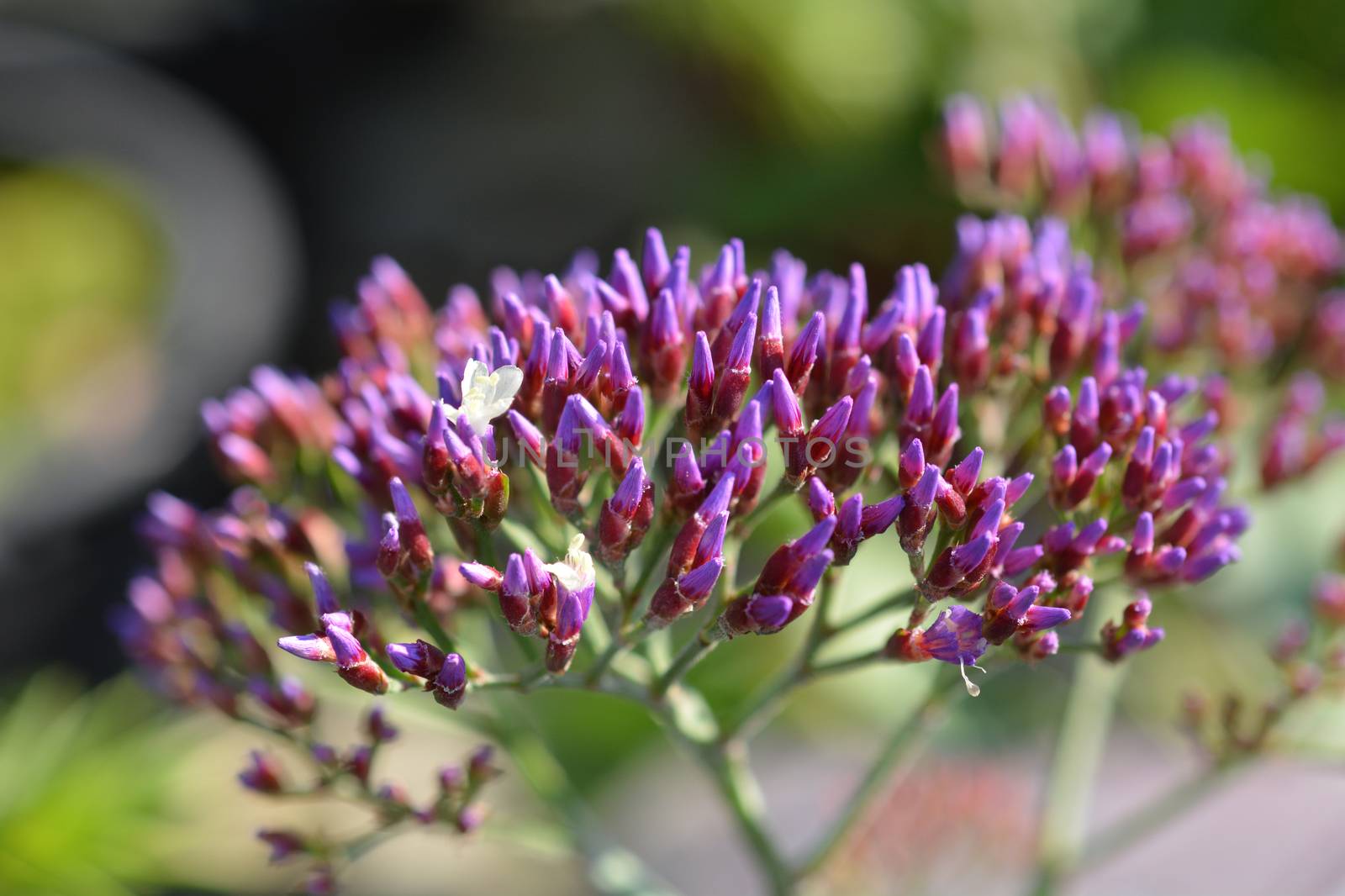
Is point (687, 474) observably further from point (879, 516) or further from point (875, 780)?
point (875, 780)

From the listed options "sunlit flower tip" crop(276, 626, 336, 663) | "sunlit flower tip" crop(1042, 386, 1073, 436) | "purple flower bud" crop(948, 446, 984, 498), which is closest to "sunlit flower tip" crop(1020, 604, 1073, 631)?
"purple flower bud" crop(948, 446, 984, 498)

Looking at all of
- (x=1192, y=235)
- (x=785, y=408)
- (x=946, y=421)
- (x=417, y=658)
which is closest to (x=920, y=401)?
(x=946, y=421)

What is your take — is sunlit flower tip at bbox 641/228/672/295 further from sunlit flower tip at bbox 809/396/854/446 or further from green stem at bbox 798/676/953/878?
green stem at bbox 798/676/953/878

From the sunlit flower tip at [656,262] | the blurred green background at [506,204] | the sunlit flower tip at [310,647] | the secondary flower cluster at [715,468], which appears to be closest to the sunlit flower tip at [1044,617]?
the secondary flower cluster at [715,468]

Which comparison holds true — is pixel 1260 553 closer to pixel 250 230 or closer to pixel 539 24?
pixel 250 230

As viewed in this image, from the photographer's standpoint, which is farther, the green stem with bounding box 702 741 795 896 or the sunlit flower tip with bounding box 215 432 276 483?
the sunlit flower tip with bounding box 215 432 276 483

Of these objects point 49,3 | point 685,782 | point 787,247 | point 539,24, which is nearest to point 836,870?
point 685,782

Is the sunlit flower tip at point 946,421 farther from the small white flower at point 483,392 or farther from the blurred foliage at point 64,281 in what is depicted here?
the blurred foliage at point 64,281
